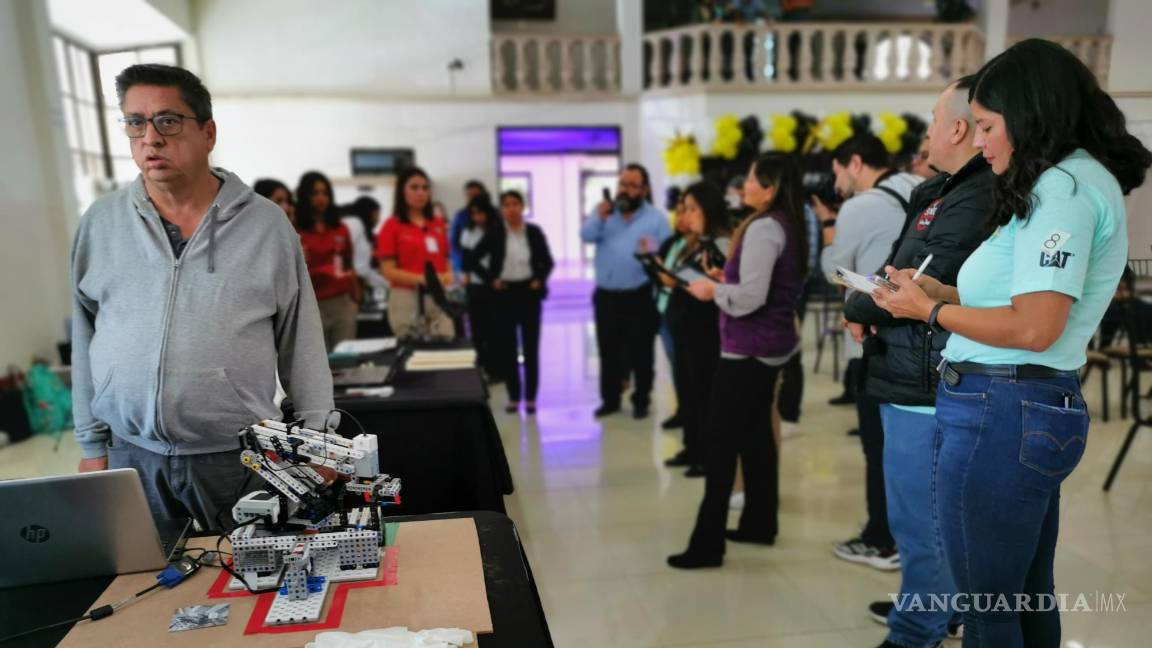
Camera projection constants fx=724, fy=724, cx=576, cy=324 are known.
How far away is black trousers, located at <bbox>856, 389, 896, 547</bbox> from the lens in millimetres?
2377

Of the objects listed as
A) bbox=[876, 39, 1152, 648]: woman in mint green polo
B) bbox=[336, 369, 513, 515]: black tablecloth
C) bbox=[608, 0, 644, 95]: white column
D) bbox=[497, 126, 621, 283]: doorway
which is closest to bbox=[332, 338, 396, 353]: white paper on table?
bbox=[336, 369, 513, 515]: black tablecloth

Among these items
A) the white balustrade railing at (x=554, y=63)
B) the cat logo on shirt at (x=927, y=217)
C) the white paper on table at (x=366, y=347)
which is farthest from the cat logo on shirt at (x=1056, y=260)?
the white balustrade railing at (x=554, y=63)

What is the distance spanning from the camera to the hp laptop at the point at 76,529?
111 centimetres

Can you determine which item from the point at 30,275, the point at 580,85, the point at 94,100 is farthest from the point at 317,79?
the point at 30,275

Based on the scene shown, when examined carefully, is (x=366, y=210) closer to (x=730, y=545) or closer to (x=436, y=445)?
(x=436, y=445)

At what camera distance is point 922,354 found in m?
1.76

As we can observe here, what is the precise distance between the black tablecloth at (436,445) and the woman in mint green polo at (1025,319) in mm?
1413

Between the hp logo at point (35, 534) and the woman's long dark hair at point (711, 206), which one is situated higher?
the woman's long dark hair at point (711, 206)

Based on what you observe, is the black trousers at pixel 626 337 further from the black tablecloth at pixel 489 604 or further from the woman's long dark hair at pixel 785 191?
the black tablecloth at pixel 489 604

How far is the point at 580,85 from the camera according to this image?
35.6 ft

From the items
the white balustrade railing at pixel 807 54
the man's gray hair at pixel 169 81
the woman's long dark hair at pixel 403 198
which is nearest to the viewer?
the man's gray hair at pixel 169 81

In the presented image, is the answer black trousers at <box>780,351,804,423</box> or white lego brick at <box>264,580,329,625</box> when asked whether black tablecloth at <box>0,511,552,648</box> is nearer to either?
white lego brick at <box>264,580,329,625</box>

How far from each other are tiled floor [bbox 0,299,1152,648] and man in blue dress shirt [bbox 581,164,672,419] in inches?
12.9

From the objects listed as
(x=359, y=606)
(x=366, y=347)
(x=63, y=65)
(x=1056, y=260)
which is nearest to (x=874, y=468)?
(x=1056, y=260)
